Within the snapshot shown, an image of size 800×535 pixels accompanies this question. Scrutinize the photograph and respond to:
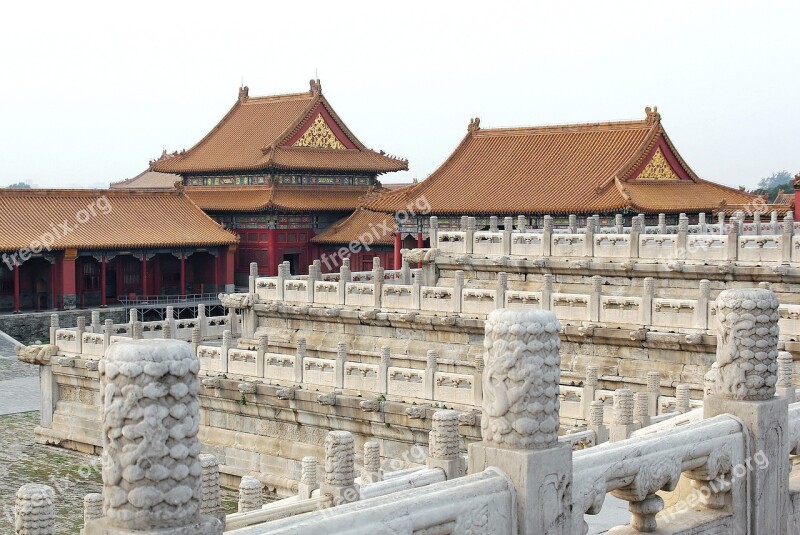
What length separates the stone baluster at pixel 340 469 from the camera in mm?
13211

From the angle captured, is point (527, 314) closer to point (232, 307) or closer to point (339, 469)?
point (339, 469)

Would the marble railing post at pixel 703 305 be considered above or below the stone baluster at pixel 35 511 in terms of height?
above

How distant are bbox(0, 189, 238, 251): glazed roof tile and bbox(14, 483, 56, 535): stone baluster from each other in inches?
1446

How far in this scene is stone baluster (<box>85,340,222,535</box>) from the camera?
481 cm

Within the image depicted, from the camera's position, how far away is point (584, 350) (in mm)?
23219

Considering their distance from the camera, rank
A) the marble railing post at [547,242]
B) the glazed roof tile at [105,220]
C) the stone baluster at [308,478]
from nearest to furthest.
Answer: the stone baluster at [308,478] → the marble railing post at [547,242] → the glazed roof tile at [105,220]

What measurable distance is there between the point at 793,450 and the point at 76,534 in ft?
50.2

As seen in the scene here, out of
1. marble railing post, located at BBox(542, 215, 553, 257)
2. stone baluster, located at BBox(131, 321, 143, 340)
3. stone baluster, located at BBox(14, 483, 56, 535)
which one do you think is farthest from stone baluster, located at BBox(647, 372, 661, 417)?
stone baluster, located at BBox(131, 321, 143, 340)

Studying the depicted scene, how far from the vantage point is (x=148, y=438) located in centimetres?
483

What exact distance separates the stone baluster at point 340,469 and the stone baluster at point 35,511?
458 centimetres

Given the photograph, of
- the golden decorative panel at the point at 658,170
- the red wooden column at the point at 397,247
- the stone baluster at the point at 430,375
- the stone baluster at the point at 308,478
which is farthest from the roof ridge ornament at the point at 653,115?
the stone baluster at the point at 308,478

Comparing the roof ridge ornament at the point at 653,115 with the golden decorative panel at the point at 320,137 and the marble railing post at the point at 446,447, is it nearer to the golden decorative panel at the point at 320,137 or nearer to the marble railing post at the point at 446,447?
the golden decorative panel at the point at 320,137

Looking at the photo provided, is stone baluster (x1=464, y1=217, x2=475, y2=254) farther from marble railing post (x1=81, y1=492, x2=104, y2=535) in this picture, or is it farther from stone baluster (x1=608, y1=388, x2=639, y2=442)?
marble railing post (x1=81, y1=492, x2=104, y2=535)

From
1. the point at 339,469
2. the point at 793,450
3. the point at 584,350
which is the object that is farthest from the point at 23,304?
the point at 793,450
